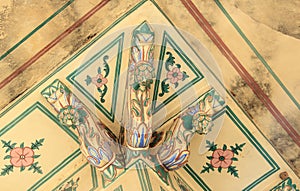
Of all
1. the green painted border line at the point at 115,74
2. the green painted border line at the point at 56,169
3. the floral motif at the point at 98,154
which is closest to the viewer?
the floral motif at the point at 98,154

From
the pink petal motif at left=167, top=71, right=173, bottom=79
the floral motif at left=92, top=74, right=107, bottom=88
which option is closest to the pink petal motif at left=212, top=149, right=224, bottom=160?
the pink petal motif at left=167, top=71, right=173, bottom=79

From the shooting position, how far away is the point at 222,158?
2564mm

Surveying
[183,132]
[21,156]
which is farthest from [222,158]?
[21,156]

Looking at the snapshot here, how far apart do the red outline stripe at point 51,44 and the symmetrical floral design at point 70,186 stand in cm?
61

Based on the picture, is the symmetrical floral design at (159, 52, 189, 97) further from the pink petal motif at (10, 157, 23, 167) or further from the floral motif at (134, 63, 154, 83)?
the pink petal motif at (10, 157, 23, 167)

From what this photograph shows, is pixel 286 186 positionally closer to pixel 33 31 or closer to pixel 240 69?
pixel 240 69

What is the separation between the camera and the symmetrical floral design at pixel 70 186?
7.87 feet

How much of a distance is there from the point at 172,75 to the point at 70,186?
2.60 ft

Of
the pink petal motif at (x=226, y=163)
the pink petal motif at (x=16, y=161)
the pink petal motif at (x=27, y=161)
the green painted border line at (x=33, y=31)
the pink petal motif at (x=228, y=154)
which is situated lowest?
the pink petal motif at (x=226, y=163)

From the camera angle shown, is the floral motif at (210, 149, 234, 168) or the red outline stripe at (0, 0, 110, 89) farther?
the floral motif at (210, 149, 234, 168)

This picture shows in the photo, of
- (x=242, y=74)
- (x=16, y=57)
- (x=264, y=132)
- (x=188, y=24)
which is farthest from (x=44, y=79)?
(x=264, y=132)

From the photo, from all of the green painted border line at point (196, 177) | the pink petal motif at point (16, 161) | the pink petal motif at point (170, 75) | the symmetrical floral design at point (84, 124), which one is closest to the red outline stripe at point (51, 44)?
the symmetrical floral design at point (84, 124)

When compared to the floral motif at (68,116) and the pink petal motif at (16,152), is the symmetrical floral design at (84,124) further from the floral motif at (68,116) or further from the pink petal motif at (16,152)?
the pink petal motif at (16,152)

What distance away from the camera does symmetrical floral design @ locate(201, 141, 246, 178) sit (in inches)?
100
